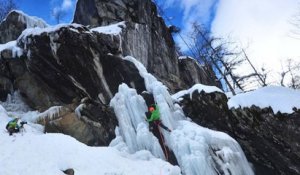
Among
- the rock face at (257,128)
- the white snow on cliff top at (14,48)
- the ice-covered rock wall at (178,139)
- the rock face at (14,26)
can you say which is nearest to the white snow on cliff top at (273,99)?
the rock face at (257,128)

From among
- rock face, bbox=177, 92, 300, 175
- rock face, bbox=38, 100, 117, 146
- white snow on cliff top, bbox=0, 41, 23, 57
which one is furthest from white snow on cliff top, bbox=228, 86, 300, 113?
white snow on cliff top, bbox=0, 41, 23, 57

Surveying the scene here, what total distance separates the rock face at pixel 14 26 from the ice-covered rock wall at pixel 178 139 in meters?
11.4

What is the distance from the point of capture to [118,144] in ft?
44.2

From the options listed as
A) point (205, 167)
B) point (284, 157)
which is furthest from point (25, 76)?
point (284, 157)

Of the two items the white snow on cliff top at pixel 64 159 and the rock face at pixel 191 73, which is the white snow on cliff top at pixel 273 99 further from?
the rock face at pixel 191 73

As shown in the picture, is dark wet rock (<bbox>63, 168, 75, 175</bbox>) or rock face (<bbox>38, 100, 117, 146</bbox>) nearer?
dark wet rock (<bbox>63, 168, 75, 175</bbox>)

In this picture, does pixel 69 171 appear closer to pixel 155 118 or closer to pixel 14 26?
pixel 155 118

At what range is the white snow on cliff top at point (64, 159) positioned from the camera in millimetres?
10781

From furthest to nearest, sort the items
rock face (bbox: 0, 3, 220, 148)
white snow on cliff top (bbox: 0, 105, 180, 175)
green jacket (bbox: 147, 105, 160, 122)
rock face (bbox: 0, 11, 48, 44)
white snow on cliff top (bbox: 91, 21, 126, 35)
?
1. rock face (bbox: 0, 11, 48, 44)
2. white snow on cliff top (bbox: 91, 21, 126, 35)
3. rock face (bbox: 0, 3, 220, 148)
4. green jacket (bbox: 147, 105, 160, 122)
5. white snow on cliff top (bbox: 0, 105, 180, 175)

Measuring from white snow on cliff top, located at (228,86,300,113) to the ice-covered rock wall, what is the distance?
5.11 feet

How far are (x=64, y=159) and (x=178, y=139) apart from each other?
433 cm

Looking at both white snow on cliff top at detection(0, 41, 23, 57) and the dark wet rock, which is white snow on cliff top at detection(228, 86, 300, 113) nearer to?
the dark wet rock

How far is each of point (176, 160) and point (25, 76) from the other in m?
9.72

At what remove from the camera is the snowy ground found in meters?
10.8
